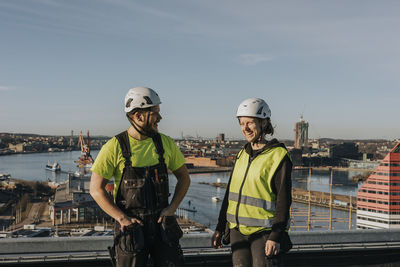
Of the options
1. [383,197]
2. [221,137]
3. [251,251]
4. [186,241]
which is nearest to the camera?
[251,251]

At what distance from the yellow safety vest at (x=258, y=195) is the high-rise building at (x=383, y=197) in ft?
55.7

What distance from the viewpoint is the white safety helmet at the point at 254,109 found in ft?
5.30

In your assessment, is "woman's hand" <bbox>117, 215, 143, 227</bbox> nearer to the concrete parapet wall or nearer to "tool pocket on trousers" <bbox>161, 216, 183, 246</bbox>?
"tool pocket on trousers" <bbox>161, 216, 183, 246</bbox>

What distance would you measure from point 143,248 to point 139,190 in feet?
0.71

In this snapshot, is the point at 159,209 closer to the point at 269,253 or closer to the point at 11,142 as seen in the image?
the point at 269,253

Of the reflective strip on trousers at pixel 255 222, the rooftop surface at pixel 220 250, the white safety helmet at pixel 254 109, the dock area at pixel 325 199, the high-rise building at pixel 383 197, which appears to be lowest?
the dock area at pixel 325 199

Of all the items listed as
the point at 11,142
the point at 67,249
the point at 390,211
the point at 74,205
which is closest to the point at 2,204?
the point at 74,205

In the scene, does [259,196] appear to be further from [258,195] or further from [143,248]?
[143,248]

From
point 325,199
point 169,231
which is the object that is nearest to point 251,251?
point 169,231

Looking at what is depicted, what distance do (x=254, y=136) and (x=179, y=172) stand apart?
336 mm

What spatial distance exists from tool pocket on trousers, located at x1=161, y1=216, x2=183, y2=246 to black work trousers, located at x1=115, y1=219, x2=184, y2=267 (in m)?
0.02

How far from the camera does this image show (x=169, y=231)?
1.49m

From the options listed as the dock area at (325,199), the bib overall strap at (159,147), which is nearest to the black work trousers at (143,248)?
the bib overall strap at (159,147)

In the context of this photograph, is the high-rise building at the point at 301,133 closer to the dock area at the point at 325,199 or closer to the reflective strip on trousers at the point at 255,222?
the dock area at the point at 325,199
